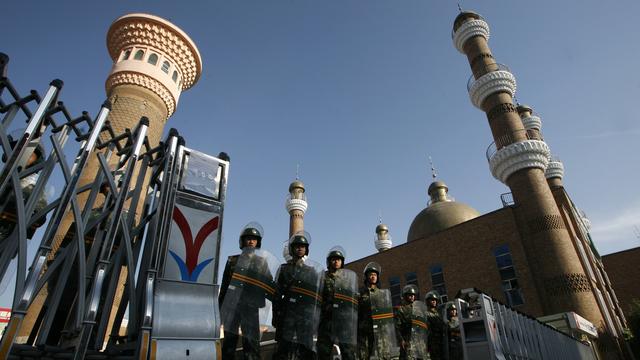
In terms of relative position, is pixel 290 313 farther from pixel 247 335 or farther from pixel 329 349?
pixel 329 349

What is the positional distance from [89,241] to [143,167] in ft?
4.36

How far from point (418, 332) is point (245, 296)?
3539mm

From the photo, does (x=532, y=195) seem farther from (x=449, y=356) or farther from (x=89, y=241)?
(x=89, y=241)

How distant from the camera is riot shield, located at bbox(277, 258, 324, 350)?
13.6 feet

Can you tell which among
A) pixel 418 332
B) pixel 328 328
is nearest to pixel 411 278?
pixel 418 332

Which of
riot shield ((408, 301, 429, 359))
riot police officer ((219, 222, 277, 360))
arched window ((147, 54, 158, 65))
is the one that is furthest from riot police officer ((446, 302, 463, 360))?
arched window ((147, 54, 158, 65))

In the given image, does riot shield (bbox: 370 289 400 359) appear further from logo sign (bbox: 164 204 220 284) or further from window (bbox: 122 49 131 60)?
window (bbox: 122 49 131 60)

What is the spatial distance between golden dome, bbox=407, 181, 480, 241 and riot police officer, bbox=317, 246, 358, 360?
21234 mm

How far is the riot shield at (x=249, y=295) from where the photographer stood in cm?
380

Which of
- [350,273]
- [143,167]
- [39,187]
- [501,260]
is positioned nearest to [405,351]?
[350,273]

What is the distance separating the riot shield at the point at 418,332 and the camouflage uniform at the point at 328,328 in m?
1.79

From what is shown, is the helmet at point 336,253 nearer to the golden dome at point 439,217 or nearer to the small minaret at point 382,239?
the golden dome at point 439,217

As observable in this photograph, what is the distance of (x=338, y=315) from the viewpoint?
4.68 m

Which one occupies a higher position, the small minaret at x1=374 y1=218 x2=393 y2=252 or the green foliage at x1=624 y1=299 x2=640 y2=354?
the small minaret at x1=374 y1=218 x2=393 y2=252
